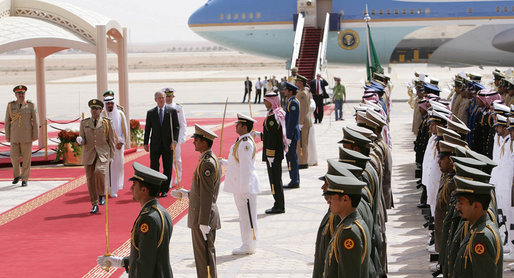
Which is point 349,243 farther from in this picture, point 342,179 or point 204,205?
point 204,205

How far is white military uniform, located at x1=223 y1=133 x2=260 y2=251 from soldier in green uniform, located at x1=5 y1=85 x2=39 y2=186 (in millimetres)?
6527

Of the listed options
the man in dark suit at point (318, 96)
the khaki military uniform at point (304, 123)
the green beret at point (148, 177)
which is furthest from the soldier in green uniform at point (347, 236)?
the man in dark suit at point (318, 96)

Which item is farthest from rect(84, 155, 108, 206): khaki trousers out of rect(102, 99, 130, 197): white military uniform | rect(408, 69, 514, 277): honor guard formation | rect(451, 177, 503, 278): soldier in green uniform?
rect(451, 177, 503, 278): soldier in green uniform

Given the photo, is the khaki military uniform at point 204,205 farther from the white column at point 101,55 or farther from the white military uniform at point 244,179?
the white column at point 101,55

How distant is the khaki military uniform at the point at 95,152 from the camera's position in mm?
13055

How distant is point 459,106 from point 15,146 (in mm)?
8538

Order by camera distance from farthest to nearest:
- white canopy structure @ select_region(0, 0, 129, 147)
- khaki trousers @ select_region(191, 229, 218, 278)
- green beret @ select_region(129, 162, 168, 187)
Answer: white canopy structure @ select_region(0, 0, 129, 147) < khaki trousers @ select_region(191, 229, 218, 278) < green beret @ select_region(129, 162, 168, 187)

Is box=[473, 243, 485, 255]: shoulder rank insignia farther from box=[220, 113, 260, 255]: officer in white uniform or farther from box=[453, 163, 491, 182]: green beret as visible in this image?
box=[220, 113, 260, 255]: officer in white uniform

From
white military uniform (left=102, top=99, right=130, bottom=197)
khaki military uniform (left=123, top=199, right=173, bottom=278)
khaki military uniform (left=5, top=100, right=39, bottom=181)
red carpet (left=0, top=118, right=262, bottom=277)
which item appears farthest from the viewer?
khaki military uniform (left=5, top=100, right=39, bottom=181)

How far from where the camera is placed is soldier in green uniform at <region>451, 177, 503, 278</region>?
5.61m

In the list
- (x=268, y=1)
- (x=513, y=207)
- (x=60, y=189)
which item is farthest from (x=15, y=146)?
(x=268, y=1)

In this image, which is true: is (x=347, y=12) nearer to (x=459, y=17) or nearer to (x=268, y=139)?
(x=459, y=17)

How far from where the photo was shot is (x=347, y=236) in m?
5.48

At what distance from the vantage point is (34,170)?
17.7m
